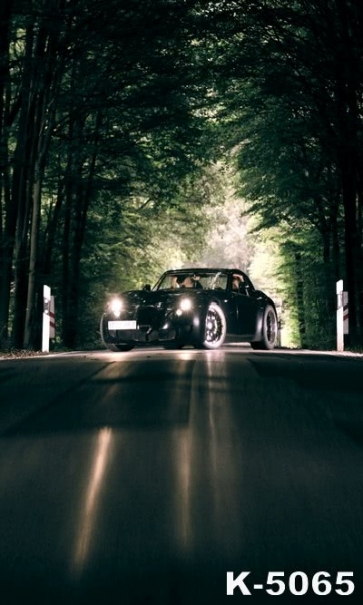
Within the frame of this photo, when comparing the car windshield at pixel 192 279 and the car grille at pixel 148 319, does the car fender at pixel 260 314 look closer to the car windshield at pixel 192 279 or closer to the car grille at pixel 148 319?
the car windshield at pixel 192 279

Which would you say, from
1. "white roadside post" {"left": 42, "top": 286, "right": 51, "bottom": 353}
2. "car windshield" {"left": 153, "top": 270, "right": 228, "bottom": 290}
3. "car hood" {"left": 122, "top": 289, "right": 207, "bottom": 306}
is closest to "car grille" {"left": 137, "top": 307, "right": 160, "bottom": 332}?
"car hood" {"left": 122, "top": 289, "right": 207, "bottom": 306}

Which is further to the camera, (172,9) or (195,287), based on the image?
(172,9)

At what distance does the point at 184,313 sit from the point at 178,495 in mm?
12196

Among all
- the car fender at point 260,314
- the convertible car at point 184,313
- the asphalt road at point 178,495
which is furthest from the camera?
the car fender at point 260,314

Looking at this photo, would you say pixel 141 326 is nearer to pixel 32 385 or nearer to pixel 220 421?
pixel 32 385

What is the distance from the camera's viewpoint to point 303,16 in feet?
77.8

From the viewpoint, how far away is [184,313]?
17609mm

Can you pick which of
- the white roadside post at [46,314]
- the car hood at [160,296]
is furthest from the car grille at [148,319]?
the white roadside post at [46,314]

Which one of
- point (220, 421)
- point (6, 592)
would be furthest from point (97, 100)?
point (6, 592)

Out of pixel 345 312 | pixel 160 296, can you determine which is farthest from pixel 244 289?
pixel 345 312

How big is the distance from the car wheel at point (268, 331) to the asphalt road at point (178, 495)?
35.6 feet

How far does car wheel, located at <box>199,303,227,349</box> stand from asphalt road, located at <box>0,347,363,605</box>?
330 inches

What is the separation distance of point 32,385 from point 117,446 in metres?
3.75

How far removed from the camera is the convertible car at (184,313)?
17641 mm
